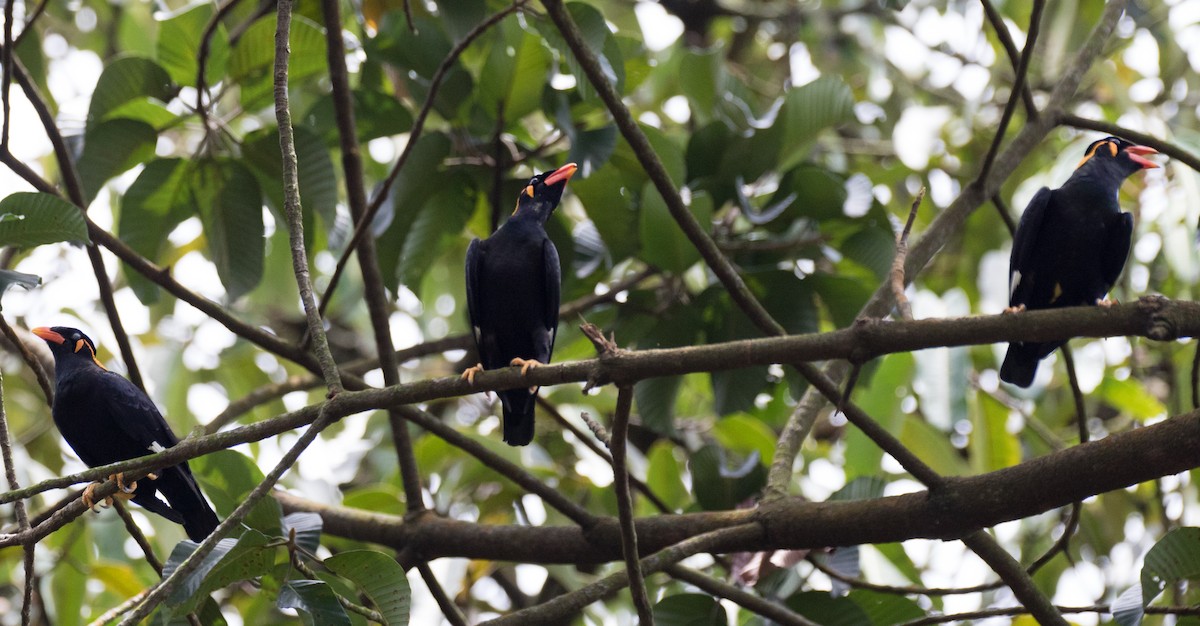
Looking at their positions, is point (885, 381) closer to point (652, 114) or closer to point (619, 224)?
point (619, 224)

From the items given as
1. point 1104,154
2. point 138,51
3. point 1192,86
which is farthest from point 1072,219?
point 138,51

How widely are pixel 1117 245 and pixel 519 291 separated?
7.12 ft

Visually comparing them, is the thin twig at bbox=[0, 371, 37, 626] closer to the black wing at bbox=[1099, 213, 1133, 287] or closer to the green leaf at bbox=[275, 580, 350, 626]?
the green leaf at bbox=[275, 580, 350, 626]

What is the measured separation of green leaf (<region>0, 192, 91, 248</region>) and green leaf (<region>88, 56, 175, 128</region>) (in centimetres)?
95

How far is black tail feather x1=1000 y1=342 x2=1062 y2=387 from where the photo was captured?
388cm

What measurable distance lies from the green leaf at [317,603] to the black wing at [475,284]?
1.60m

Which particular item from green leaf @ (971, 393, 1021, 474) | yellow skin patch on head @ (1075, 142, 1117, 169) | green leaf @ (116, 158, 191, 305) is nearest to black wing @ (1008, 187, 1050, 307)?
yellow skin patch on head @ (1075, 142, 1117, 169)

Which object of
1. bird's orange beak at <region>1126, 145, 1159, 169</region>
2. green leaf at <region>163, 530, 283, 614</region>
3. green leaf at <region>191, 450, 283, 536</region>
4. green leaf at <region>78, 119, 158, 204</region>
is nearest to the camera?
green leaf at <region>163, 530, 283, 614</region>

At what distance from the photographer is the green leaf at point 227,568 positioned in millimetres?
2545

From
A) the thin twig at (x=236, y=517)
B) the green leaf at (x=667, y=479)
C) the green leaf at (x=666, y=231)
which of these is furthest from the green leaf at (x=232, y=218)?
the green leaf at (x=667, y=479)

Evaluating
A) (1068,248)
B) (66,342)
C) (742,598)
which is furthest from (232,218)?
(1068,248)

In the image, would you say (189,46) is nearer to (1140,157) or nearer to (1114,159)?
(1114,159)

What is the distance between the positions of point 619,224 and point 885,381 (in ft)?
4.29

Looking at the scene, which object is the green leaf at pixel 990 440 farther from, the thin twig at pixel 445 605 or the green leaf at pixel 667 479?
the thin twig at pixel 445 605
